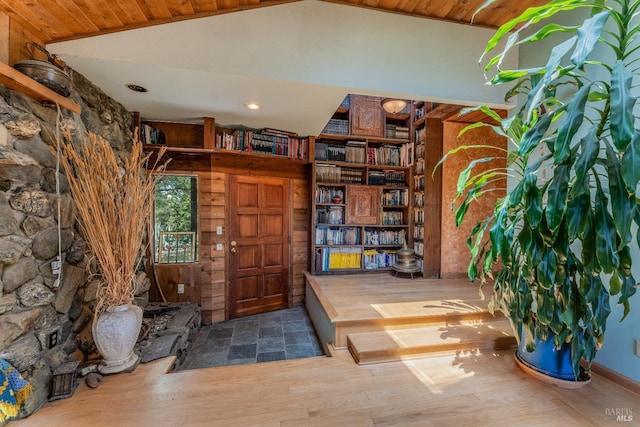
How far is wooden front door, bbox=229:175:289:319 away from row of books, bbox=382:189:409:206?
153 centimetres

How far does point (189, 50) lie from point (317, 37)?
3.28 ft

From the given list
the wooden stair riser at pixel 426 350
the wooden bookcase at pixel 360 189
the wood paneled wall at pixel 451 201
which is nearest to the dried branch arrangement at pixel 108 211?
the wooden stair riser at pixel 426 350

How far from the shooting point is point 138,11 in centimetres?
178

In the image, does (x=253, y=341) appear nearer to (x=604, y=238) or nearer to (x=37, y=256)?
(x=37, y=256)

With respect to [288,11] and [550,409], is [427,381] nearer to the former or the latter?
[550,409]

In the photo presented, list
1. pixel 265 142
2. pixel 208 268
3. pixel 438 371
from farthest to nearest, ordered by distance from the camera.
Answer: pixel 265 142, pixel 208 268, pixel 438 371

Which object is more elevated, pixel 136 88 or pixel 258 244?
pixel 136 88

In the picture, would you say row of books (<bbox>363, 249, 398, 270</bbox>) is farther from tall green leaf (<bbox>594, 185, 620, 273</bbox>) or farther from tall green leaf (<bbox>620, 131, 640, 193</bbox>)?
tall green leaf (<bbox>620, 131, 640, 193</bbox>)

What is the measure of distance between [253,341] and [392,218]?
259cm

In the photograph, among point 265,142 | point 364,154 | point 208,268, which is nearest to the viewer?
point 208,268

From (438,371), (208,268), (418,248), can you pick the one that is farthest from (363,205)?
(438,371)

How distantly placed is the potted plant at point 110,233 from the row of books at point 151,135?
1265 mm

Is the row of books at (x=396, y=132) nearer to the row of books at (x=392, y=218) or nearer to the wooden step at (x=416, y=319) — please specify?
the row of books at (x=392, y=218)

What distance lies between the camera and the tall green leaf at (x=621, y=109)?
0.98 m
